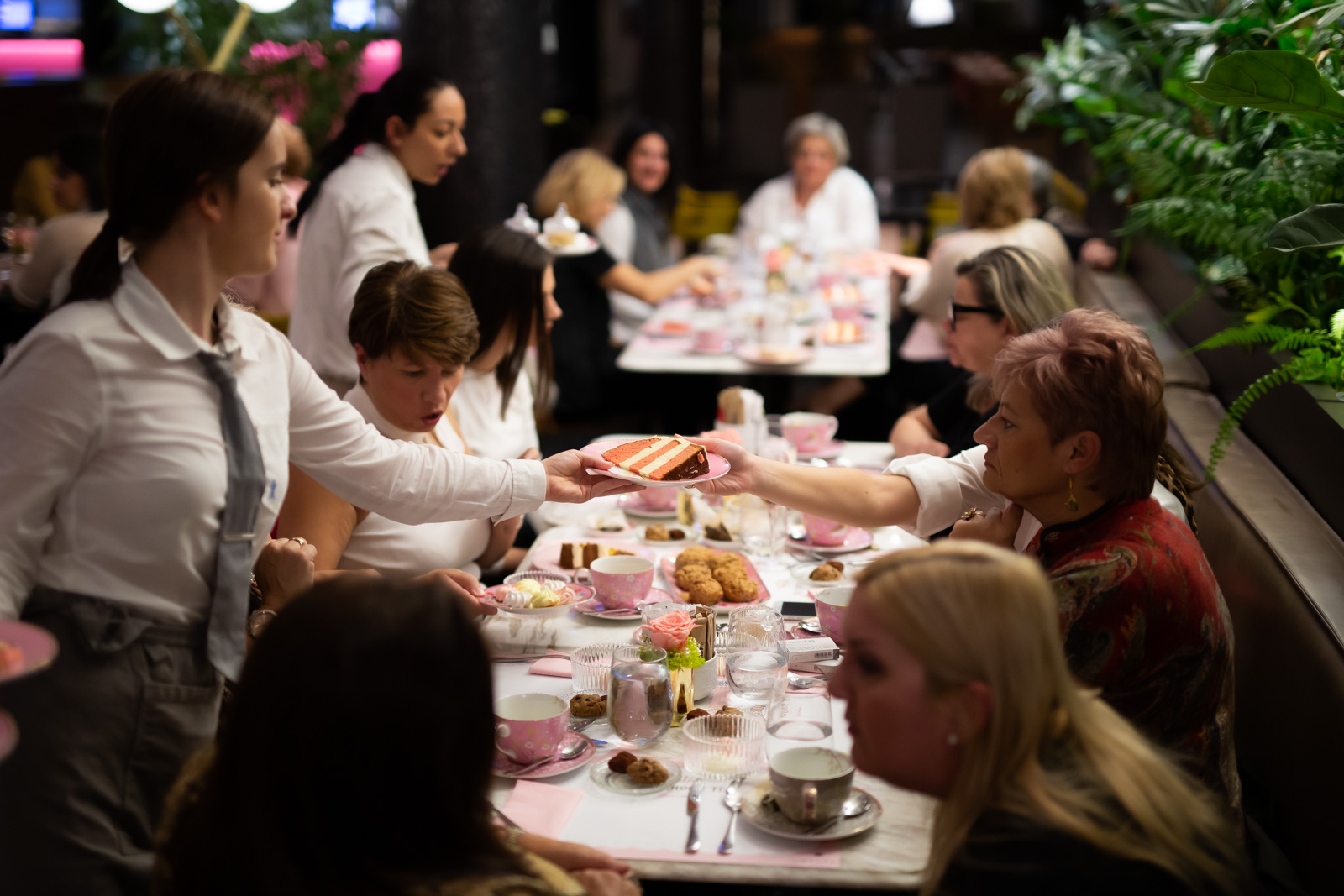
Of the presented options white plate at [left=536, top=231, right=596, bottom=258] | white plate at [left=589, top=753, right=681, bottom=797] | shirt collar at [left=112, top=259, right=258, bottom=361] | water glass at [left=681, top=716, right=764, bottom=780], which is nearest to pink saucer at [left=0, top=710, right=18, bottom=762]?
shirt collar at [left=112, top=259, right=258, bottom=361]

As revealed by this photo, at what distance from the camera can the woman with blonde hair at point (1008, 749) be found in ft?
4.17

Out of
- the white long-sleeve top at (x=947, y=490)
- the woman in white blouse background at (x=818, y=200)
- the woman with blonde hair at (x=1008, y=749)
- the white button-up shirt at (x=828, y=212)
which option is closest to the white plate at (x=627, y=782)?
the woman with blonde hair at (x=1008, y=749)

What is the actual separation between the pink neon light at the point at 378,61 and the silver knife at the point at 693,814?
26.6 feet

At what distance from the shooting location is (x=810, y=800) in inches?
65.9

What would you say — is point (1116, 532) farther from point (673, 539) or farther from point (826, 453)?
point (826, 453)

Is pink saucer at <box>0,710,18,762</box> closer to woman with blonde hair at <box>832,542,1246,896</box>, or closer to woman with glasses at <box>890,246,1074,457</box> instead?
woman with blonde hair at <box>832,542,1246,896</box>

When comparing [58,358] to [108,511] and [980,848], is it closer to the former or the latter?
[108,511]

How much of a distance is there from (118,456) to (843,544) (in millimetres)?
1732

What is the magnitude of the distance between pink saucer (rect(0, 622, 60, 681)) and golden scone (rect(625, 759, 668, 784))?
2.84ft

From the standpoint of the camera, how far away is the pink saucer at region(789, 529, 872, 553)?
2844 mm

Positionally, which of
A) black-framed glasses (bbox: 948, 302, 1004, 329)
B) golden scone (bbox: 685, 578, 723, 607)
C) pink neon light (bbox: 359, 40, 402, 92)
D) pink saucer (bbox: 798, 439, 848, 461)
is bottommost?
pink saucer (bbox: 798, 439, 848, 461)

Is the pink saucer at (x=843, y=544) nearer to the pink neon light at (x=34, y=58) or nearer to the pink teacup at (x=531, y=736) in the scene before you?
the pink teacup at (x=531, y=736)

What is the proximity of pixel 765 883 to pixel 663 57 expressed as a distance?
466 inches

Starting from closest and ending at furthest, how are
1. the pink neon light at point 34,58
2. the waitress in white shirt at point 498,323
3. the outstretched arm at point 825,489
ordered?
the outstretched arm at point 825,489 → the waitress in white shirt at point 498,323 → the pink neon light at point 34,58
